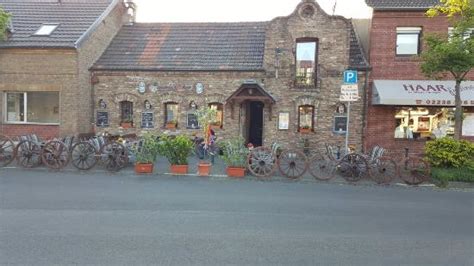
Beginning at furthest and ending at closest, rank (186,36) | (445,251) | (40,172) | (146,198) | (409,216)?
(186,36)
(40,172)
(146,198)
(409,216)
(445,251)

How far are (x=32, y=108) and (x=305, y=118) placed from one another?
11995 millimetres

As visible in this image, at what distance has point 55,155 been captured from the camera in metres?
12.8

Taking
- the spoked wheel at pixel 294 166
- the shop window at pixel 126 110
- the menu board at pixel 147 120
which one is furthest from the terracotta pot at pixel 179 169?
the shop window at pixel 126 110

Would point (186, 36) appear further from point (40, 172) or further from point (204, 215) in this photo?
point (204, 215)

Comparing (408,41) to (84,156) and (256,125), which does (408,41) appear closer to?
(256,125)

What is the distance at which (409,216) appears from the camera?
25.2 ft

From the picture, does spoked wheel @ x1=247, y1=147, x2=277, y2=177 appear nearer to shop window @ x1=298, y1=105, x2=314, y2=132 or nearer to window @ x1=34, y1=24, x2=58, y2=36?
shop window @ x1=298, y1=105, x2=314, y2=132

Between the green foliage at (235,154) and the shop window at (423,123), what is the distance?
7.93m

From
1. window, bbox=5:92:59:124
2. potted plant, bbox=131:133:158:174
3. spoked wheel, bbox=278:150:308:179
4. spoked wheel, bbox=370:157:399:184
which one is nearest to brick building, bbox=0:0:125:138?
window, bbox=5:92:59:124

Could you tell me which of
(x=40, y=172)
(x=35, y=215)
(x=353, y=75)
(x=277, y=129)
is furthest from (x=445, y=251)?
(x=277, y=129)

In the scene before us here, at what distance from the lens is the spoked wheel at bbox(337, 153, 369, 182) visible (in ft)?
39.8

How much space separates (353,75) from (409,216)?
5.93m

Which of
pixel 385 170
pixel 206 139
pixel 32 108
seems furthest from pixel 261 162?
pixel 32 108

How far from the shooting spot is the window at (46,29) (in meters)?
18.0
